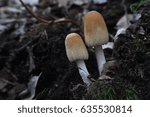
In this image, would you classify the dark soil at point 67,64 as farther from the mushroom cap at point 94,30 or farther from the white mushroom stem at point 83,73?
the mushroom cap at point 94,30

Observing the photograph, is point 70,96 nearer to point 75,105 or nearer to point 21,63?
point 75,105

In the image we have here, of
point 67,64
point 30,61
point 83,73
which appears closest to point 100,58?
point 83,73

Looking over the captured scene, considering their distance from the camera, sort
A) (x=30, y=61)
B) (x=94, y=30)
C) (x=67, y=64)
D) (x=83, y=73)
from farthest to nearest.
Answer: (x=30, y=61), (x=67, y=64), (x=83, y=73), (x=94, y=30)

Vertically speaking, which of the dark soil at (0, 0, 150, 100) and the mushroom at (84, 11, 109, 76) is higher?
the mushroom at (84, 11, 109, 76)

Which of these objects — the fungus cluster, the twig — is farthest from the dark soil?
the fungus cluster

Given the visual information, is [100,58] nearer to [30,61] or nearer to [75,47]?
[75,47]

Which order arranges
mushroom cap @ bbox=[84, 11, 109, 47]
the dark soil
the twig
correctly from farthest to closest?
the twig < mushroom cap @ bbox=[84, 11, 109, 47] < the dark soil

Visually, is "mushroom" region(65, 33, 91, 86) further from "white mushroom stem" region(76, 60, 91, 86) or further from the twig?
the twig

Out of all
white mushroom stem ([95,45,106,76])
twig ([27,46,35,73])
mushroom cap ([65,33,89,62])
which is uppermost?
mushroom cap ([65,33,89,62])
